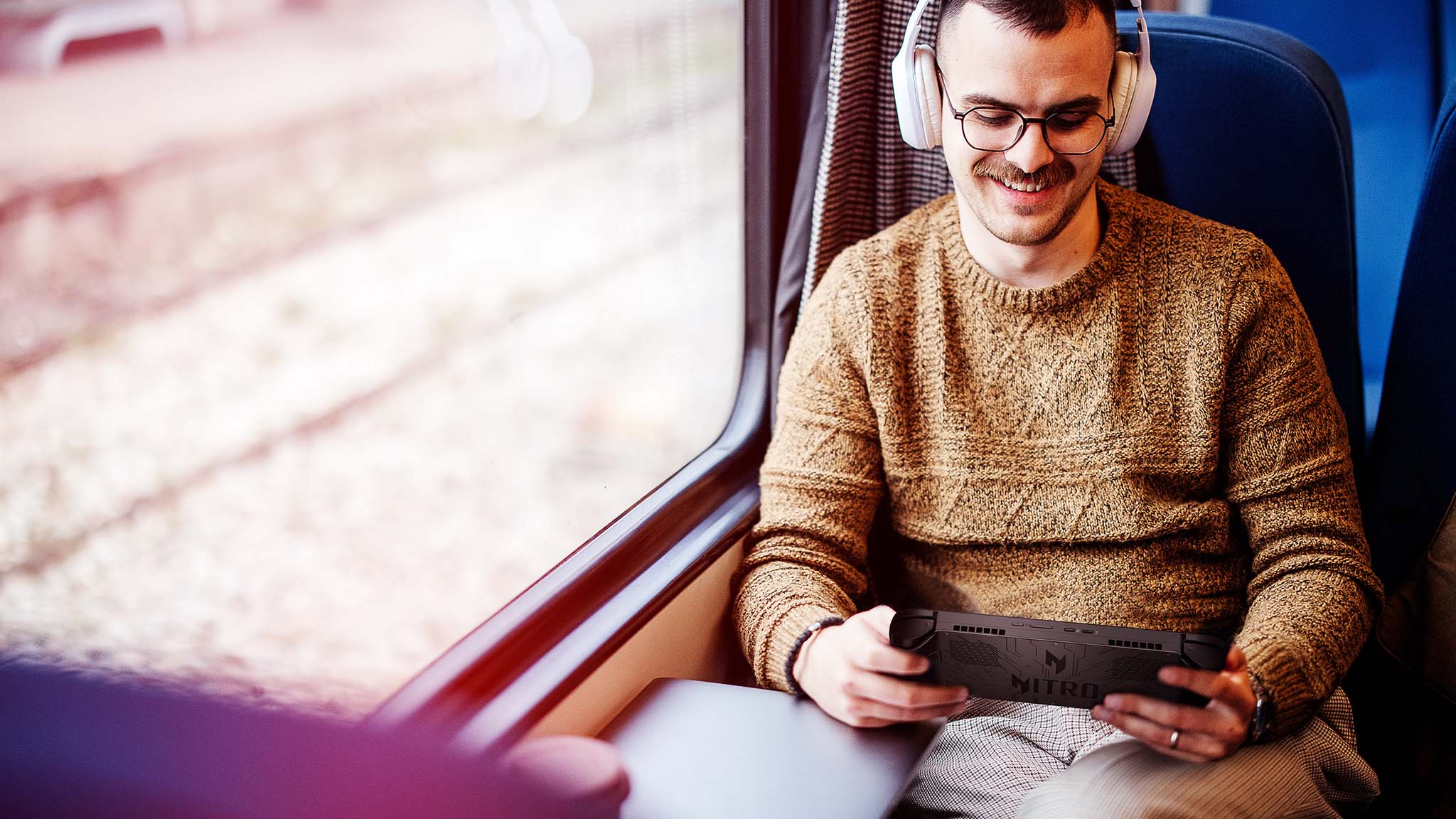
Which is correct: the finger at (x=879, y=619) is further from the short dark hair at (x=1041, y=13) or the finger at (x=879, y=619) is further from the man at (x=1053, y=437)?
the short dark hair at (x=1041, y=13)

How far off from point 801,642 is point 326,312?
23.7 inches

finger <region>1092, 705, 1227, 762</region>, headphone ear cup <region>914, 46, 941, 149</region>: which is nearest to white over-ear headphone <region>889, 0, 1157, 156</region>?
headphone ear cup <region>914, 46, 941, 149</region>

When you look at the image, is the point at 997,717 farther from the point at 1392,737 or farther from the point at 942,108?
the point at 942,108

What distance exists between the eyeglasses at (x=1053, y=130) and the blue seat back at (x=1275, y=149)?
29 cm

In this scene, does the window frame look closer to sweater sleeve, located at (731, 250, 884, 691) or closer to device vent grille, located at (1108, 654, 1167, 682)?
sweater sleeve, located at (731, 250, 884, 691)

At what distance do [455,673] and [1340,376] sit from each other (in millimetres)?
1201

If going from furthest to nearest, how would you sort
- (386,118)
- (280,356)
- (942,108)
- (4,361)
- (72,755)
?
(942,108) < (386,118) < (280,356) < (4,361) < (72,755)

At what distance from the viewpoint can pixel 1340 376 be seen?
4.80 ft

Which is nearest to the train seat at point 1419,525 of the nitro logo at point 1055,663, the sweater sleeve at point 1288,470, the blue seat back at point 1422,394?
the blue seat back at point 1422,394

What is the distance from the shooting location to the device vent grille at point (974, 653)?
106 centimetres

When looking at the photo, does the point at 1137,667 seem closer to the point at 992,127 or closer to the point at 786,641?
the point at 786,641

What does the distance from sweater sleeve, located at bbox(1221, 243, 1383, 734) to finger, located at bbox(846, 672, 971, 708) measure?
1.26 ft

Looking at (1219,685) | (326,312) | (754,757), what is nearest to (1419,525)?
(1219,685)

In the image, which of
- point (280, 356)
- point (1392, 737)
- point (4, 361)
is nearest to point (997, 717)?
point (1392, 737)
